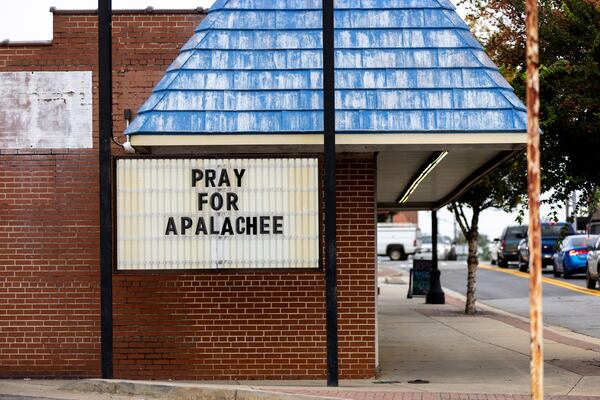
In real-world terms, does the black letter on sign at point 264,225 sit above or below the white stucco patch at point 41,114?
below

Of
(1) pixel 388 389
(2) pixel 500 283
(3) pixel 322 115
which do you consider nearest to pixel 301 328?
(1) pixel 388 389

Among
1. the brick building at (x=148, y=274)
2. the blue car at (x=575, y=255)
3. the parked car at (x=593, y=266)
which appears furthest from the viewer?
the blue car at (x=575, y=255)

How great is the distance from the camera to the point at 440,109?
1312cm

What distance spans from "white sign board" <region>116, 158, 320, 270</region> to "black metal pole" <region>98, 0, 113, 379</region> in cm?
35

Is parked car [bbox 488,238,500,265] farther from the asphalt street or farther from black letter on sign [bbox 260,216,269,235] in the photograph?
black letter on sign [bbox 260,216,269,235]

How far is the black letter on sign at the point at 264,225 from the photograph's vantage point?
13081mm

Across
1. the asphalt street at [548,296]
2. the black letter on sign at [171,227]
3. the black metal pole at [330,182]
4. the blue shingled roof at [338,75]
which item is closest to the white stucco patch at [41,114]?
the blue shingled roof at [338,75]

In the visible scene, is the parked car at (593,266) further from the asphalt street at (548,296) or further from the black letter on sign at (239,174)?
the black letter on sign at (239,174)

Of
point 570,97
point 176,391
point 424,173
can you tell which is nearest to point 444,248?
point 424,173

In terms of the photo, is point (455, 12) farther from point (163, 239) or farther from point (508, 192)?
point (508, 192)

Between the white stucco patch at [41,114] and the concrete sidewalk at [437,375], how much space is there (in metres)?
3.02

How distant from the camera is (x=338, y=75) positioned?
13.4m

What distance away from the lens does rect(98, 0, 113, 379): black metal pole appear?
12516 millimetres

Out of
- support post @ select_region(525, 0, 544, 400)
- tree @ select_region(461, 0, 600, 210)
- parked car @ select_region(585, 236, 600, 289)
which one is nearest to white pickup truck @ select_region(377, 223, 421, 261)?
parked car @ select_region(585, 236, 600, 289)
